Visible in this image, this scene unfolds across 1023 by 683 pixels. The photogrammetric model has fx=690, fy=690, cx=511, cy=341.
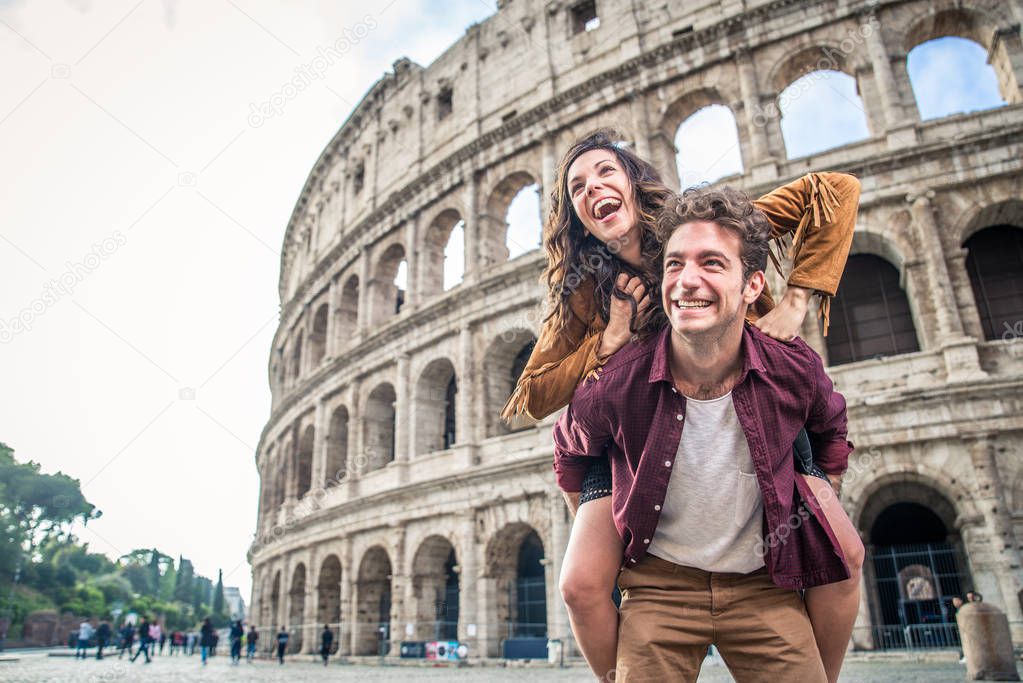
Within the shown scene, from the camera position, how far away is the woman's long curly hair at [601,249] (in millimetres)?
2014

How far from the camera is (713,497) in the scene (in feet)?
5.71

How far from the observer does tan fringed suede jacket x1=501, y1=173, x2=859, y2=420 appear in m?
1.88

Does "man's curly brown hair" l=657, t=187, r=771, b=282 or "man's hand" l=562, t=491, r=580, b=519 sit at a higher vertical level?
"man's curly brown hair" l=657, t=187, r=771, b=282

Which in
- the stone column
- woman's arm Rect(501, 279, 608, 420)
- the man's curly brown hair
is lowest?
woman's arm Rect(501, 279, 608, 420)

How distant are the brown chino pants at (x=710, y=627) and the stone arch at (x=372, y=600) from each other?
16.6 metres

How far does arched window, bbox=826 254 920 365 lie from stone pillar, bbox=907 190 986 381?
3.03 feet

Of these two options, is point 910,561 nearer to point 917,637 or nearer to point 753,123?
point 917,637

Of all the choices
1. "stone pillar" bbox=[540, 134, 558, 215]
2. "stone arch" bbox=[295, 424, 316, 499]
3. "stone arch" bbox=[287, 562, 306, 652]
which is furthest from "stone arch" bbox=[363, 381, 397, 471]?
"stone pillar" bbox=[540, 134, 558, 215]

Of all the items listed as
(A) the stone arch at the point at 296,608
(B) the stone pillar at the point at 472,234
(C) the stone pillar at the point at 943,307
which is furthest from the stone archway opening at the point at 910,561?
(A) the stone arch at the point at 296,608

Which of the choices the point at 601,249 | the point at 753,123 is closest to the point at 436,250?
the point at 753,123

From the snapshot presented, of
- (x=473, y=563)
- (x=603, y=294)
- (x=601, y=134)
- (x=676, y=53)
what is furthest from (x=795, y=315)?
(x=676, y=53)

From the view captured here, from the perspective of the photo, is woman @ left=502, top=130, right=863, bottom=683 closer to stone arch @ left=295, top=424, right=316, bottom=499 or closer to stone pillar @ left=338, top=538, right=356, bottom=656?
stone pillar @ left=338, top=538, right=356, bottom=656

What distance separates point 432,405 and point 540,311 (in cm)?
866

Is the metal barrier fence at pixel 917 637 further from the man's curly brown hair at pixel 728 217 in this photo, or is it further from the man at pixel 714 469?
the man's curly brown hair at pixel 728 217
